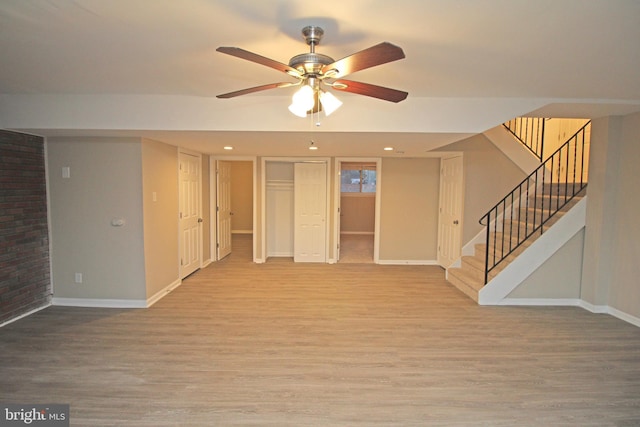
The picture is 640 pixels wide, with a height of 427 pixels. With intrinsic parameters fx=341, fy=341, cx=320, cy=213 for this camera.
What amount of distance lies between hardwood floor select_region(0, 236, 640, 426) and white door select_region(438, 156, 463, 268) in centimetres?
164

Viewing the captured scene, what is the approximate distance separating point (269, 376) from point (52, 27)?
2.74 meters

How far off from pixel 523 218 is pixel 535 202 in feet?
1.12

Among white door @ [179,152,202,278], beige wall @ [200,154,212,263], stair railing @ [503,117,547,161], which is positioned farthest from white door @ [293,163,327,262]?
stair railing @ [503,117,547,161]

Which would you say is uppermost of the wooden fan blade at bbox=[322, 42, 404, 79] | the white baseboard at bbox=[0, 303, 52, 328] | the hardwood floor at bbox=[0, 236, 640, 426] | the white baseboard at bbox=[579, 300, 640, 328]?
the wooden fan blade at bbox=[322, 42, 404, 79]

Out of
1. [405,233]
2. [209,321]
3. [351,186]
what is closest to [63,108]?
[209,321]

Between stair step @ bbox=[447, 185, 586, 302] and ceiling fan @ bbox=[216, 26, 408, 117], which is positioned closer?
ceiling fan @ bbox=[216, 26, 408, 117]

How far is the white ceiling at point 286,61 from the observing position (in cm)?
179

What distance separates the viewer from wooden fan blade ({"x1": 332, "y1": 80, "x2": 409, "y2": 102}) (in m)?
2.07

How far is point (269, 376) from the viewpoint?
2.71 metres

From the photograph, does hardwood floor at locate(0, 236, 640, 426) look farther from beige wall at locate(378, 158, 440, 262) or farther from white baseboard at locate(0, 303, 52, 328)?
beige wall at locate(378, 158, 440, 262)

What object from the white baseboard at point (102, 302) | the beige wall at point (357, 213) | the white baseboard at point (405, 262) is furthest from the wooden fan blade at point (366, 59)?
the beige wall at point (357, 213)

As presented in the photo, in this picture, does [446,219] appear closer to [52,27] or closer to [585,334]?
[585,334]

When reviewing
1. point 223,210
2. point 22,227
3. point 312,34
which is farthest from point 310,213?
point 312,34

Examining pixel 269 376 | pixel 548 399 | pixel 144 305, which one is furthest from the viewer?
pixel 144 305
